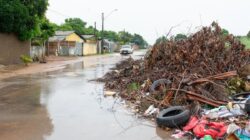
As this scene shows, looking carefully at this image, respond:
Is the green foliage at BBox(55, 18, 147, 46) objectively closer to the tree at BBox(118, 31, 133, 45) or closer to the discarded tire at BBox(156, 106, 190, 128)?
the tree at BBox(118, 31, 133, 45)

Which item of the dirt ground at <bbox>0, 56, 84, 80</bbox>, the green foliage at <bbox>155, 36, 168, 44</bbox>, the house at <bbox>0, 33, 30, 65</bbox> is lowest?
the dirt ground at <bbox>0, 56, 84, 80</bbox>

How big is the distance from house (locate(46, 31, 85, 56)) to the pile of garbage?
36638 millimetres

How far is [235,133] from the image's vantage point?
714 cm

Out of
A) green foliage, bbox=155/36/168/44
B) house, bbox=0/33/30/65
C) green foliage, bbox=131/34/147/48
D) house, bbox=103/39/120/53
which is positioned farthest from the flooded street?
green foliage, bbox=131/34/147/48

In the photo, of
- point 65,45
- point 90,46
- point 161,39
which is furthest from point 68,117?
point 90,46

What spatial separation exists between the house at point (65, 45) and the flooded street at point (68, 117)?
38106mm

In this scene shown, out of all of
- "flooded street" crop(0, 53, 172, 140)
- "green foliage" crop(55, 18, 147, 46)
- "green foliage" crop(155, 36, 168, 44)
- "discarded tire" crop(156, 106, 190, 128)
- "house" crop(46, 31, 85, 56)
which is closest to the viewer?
"flooded street" crop(0, 53, 172, 140)

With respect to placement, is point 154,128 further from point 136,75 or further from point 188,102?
point 136,75

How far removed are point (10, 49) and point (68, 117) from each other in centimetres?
2220

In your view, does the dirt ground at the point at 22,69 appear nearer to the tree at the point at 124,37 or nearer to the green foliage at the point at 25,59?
the green foliage at the point at 25,59

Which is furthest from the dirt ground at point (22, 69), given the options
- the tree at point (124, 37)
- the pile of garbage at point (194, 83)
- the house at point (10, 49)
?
the tree at point (124, 37)

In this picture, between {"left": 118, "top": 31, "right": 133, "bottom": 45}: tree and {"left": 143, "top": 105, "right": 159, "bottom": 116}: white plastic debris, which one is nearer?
{"left": 143, "top": 105, "right": 159, "bottom": 116}: white plastic debris

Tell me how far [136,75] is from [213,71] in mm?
4551

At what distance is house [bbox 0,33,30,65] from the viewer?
29297mm
